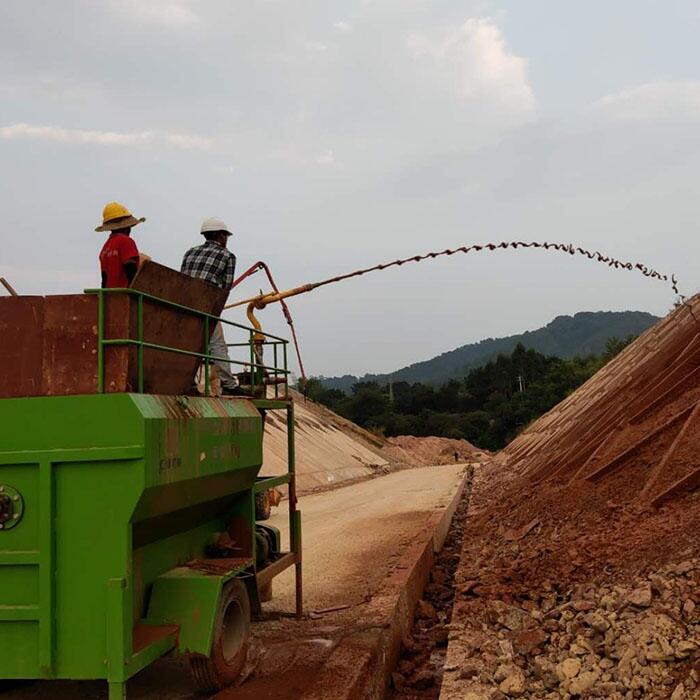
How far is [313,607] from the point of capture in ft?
26.3

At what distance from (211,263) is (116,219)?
1.35 metres

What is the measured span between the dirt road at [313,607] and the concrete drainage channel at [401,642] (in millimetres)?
183

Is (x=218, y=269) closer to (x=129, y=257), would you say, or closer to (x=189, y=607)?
(x=129, y=257)

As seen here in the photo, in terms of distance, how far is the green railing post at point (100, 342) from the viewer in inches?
181

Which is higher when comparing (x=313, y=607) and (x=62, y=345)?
(x=62, y=345)

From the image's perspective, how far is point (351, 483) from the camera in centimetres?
2998

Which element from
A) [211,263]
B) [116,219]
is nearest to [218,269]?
[211,263]

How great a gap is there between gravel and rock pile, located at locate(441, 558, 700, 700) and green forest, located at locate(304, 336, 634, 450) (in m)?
50.0

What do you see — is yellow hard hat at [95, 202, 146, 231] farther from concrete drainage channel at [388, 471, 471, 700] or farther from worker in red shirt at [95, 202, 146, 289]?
concrete drainage channel at [388, 471, 471, 700]

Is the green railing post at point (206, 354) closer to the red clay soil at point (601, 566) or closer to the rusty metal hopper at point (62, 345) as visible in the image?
the rusty metal hopper at point (62, 345)

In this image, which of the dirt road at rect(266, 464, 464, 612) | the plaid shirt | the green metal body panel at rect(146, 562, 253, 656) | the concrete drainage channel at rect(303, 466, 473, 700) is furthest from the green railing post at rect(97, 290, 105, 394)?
the dirt road at rect(266, 464, 464, 612)

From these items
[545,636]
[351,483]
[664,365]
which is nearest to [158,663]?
[545,636]

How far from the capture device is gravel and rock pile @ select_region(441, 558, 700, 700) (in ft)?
16.1

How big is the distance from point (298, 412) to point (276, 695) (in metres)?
33.7
